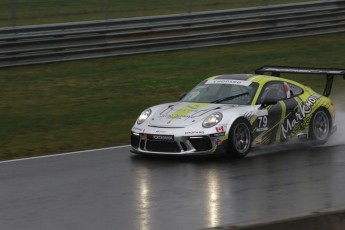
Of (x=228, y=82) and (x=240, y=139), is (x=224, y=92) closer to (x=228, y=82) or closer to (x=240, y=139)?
(x=228, y=82)

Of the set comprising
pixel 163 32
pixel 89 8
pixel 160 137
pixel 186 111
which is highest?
pixel 89 8

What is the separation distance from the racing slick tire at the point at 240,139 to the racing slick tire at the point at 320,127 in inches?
61.5

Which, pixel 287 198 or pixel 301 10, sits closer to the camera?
pixel 287 198

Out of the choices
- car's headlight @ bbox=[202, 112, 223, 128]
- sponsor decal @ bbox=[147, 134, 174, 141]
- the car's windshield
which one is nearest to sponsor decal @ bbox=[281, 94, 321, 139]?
the car's windshield

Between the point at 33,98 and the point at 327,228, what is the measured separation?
12891mm

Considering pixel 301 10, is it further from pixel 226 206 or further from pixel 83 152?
pixel 226 206

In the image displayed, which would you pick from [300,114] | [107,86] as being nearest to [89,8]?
[107,86]

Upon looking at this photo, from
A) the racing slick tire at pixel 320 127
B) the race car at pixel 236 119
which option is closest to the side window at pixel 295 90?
the race car at pixel 236 119

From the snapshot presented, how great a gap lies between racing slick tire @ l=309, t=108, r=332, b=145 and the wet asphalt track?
33 cm

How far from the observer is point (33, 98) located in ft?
62.3

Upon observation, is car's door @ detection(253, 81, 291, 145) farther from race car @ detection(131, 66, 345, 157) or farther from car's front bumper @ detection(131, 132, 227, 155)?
car's front bumper @ detection(131, 132, 227, 155)

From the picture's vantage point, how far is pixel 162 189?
10609 mm

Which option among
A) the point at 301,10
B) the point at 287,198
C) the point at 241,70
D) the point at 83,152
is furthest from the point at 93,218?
the point at 301,10

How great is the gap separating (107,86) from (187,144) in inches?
329
